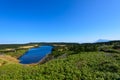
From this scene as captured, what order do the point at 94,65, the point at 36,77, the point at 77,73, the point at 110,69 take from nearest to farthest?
the point at 36,77 < the point at 77,73 < the point at 110,69 < the point at 94,65

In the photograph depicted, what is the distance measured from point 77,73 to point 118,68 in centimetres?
686

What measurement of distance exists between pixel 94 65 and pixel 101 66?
1332 millimetres

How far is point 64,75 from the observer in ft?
76.9

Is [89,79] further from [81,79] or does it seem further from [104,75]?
[104,75]

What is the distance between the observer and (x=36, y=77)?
2230 cm

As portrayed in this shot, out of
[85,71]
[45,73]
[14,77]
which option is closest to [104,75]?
[85,71]

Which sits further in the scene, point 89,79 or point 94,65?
point 94,65

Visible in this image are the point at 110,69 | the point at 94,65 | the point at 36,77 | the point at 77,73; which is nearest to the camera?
the point at 36,77

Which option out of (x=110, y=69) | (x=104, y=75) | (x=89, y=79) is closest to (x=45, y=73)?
(x=89, y=79)

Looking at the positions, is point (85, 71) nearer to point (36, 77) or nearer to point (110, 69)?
point (110, 69)

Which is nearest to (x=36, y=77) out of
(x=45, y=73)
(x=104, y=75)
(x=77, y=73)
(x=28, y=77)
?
(x=28, y=77)

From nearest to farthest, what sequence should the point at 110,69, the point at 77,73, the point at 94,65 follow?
the point at 77,73 < the point at 110,69 < the point at 94,65

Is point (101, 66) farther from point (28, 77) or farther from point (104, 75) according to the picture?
point (28, 77)

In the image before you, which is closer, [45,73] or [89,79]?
[89,79]
